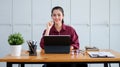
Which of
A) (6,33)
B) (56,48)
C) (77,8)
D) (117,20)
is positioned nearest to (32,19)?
(6,33)

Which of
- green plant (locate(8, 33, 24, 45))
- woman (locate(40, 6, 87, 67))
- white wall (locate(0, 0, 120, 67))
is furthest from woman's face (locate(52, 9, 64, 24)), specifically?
white wall (locate(0, 0, 120, 67))

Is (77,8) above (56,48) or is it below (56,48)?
above

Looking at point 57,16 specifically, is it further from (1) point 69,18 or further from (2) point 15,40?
(1) point 69,18

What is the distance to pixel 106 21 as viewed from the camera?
4863mm

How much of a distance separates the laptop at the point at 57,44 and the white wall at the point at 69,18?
2.37 meters

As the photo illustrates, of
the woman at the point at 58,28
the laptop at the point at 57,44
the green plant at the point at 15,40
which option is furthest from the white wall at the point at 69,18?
the green plant at the point at 15,40

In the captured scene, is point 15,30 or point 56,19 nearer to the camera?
point 56,19

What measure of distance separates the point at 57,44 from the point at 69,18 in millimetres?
2438

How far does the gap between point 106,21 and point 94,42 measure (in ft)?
1.71

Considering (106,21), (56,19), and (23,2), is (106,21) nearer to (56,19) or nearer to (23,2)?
(23,2)

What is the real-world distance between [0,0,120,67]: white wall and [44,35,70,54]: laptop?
2371 mm

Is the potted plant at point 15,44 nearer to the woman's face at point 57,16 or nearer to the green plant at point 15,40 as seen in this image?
the green plant at point 15,40

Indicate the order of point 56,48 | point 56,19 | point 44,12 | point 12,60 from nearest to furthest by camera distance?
point 12,60 → point 56,48 → point 56,19 → point 44,12

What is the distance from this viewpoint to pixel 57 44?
2.46 meters
